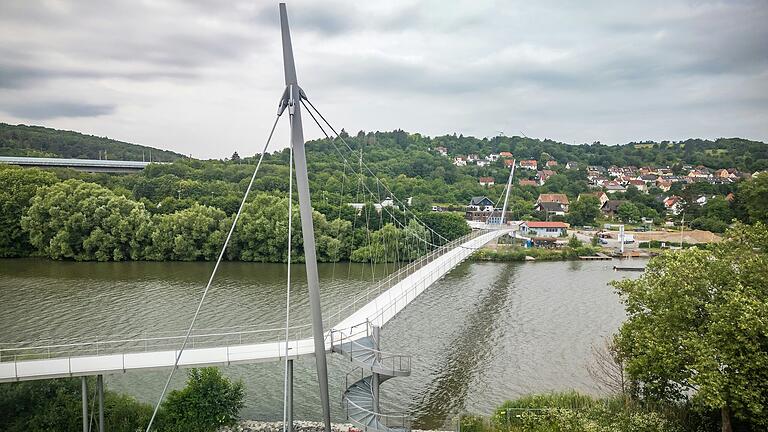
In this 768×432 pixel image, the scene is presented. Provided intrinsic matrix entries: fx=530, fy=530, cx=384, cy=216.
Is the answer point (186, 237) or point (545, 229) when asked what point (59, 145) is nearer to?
point (186, 237)

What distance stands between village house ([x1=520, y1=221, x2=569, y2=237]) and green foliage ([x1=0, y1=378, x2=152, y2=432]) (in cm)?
3346

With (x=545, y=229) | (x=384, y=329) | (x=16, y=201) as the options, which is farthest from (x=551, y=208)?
(x=16, y=201)

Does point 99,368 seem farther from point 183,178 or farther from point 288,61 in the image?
point 183,178

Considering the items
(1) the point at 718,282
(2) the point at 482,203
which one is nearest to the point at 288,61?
(1) the point at 718,282

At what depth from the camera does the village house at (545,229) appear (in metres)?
39.3

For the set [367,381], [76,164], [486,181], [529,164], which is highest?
[529,164]

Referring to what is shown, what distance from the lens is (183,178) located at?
125 feet

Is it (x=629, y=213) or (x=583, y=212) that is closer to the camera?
(x=583, y=212)

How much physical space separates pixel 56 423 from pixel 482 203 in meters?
41.8

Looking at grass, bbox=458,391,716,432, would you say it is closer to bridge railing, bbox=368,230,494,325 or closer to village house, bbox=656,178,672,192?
bridge railing, bbox=368,230,494,325

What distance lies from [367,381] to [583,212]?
39.5m

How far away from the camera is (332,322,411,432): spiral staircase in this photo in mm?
8453

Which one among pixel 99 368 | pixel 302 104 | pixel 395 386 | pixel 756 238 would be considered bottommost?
pixel 395 386

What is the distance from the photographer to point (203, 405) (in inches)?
365
